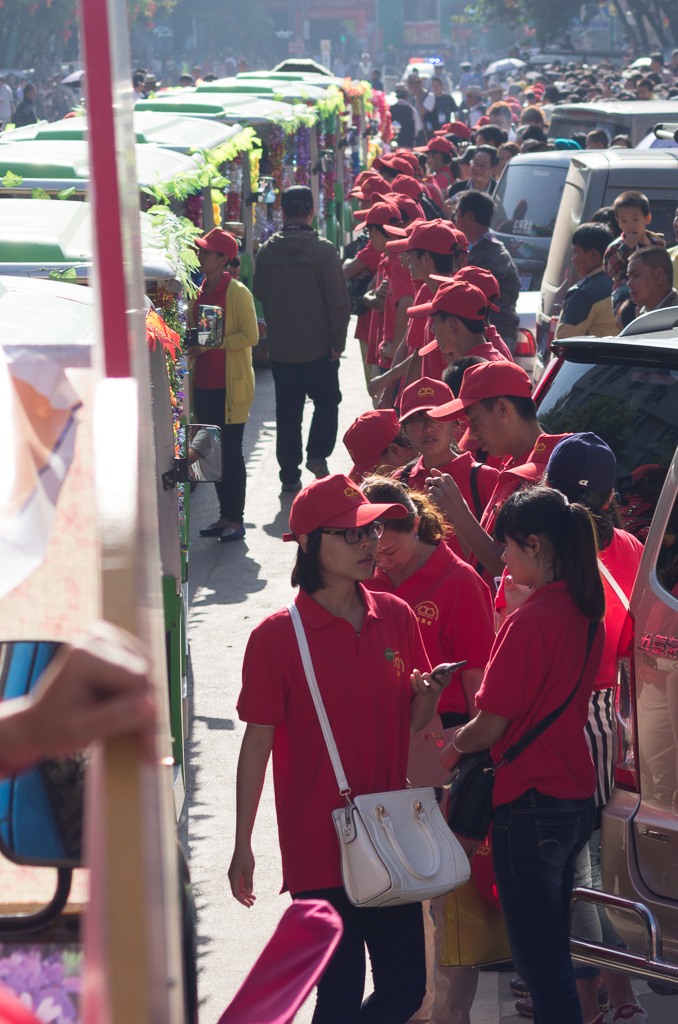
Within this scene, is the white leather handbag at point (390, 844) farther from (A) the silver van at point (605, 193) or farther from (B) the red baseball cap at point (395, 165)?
(B) the red baseball cap at point (395, 165)

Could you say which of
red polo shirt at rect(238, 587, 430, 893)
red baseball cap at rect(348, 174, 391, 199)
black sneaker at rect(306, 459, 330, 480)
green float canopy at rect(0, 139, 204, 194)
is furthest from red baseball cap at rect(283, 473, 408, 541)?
red baseball cap at rect(348, 174, 391, 199)

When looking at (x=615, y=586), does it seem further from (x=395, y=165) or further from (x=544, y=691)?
(x=395, y=165)

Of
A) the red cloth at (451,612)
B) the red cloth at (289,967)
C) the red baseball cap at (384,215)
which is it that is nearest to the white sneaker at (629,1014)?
the red cloth at (451,612)

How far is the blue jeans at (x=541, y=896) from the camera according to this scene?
3.09m

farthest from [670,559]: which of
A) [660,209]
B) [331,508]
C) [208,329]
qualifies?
[660,209]

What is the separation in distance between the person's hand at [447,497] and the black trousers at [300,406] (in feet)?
15.6

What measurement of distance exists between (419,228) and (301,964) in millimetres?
6024

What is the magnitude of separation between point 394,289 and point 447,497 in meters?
4.48

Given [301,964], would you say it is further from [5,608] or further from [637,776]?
[637,776]

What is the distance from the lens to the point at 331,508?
3.17 meters

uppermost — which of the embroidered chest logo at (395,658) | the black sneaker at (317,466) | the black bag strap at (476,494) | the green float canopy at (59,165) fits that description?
the green float canopy at (59,165)

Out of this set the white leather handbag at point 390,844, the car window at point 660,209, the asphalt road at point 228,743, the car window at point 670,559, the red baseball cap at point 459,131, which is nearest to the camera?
the white leather handbag at point 390,844

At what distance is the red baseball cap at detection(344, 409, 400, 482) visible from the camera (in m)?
4.95

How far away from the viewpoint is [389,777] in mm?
3090
